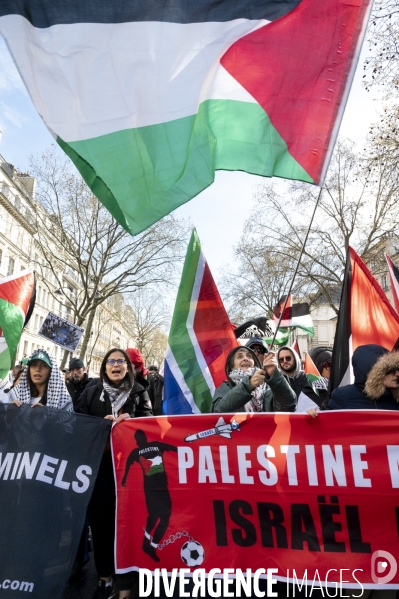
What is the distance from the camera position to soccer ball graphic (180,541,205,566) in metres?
3.38

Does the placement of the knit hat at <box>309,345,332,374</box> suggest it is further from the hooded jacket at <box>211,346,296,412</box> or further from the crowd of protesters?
the hooded jacket at <box>211,346,296,412</box>

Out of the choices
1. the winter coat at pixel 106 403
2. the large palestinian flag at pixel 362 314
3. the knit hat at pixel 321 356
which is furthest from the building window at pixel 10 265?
the large palestinian flag at pixel 362 314

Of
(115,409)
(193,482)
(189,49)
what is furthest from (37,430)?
(189,49)

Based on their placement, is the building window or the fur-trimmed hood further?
the building window

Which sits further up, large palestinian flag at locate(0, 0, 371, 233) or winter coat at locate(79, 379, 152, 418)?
large palestinian flag at locate(0, 0, 371, 233)

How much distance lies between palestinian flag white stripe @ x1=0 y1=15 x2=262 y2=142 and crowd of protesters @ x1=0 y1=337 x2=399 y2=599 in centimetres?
194

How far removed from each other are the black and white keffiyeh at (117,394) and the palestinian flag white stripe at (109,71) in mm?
2142

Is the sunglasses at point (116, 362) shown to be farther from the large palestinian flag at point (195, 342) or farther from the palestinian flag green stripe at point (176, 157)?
the palestinian flag green stripe at point (176, 157)

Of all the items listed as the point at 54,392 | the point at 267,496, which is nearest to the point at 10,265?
the point at 54,392

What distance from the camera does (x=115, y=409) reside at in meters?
4.27

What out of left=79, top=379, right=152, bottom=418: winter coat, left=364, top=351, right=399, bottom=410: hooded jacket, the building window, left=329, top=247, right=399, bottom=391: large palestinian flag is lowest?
left=364, top=351, right=399, bottom=410: hooded jacket

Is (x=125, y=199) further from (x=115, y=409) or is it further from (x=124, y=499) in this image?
(x=124, y=499)

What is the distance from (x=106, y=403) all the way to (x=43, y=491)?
91 centimetres

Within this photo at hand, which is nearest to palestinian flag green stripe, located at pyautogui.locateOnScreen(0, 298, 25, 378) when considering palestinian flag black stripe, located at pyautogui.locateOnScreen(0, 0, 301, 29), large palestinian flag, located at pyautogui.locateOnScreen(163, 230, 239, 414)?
large palestinian flag, located at pyautogui.locateOnScreen(163, 230, 239, 414)
